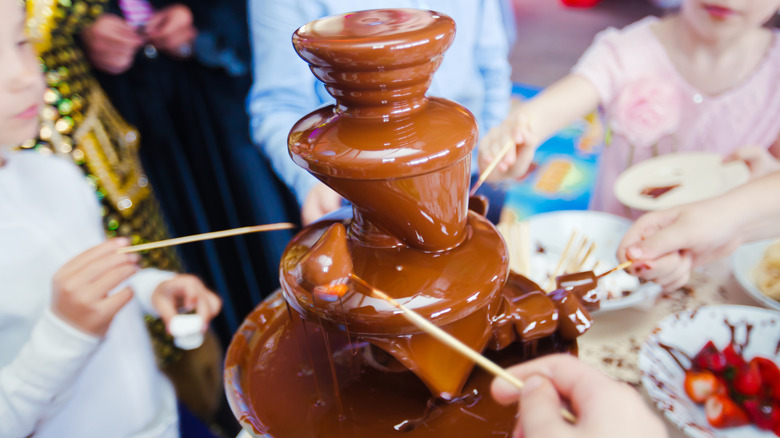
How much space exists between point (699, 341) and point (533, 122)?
0.68m

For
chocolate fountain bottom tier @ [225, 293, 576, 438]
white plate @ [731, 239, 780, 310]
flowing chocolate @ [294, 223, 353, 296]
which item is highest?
flowing chocolate @ [294, 223, 353, 296]

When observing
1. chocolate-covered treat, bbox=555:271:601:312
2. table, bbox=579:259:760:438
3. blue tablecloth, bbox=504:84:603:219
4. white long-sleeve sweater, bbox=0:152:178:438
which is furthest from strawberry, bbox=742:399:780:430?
blue tablecloth, bbox=504:84:603:219

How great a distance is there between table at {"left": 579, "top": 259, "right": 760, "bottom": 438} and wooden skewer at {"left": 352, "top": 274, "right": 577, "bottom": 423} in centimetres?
43

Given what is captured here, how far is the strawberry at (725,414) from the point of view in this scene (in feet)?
2.46

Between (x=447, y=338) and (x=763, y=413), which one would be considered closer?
(x=447, y=338)

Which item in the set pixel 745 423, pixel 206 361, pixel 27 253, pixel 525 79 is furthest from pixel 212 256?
pixel 525 79

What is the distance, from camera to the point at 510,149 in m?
0.90

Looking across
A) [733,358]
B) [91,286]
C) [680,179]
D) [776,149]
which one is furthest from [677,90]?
[91,286]

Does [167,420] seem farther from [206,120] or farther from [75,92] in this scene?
[206,120]

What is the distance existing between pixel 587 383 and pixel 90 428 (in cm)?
89

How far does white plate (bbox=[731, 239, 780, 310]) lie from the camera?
36.1 inches

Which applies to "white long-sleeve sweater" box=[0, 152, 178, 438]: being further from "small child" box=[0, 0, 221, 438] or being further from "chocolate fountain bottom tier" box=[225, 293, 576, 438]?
"chocolate fountain bottom tier" box=[225, 293, 576, 438]

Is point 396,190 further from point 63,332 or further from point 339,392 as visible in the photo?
point 63,332

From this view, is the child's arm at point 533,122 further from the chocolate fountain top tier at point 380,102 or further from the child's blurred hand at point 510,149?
the chocolate fountain top tier at point 380,102
